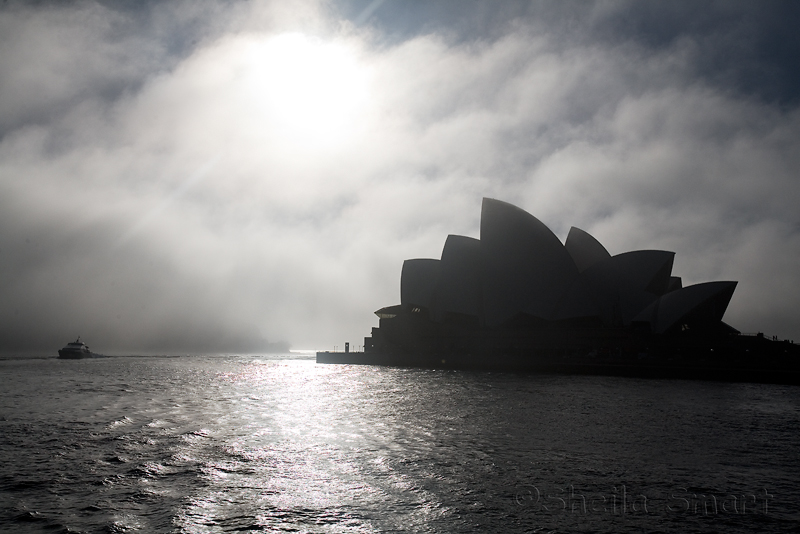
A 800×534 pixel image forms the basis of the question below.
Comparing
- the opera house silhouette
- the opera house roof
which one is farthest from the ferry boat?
the opera house roof

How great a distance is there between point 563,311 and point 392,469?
48.1m

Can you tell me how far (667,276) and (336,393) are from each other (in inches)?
1772

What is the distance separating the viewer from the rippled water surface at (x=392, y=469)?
6402 mm

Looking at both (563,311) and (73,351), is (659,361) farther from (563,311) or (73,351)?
Answer: (73,351)

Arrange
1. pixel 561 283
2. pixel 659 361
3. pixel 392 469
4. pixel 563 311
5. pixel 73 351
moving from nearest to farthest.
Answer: pixel 392 469
pixel 659 361
pixel 561 283
pixel 563 311
pixel 73 351

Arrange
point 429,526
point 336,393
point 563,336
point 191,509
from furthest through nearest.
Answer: point 563,336, point 336,393, point 191,509, point 429,526

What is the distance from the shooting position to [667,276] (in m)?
55.2

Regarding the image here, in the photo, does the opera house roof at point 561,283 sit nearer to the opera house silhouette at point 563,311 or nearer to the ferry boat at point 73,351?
the opera house silhouette at point 563,311

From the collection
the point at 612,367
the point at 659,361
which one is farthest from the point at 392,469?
the point at 659,361

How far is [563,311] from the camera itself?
53.9 metres

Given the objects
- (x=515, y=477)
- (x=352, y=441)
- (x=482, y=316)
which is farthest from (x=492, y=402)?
(x=482, y=316)

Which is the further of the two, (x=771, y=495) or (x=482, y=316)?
(x=482, y=316)

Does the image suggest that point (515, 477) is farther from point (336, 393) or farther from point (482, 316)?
point (482, 316)

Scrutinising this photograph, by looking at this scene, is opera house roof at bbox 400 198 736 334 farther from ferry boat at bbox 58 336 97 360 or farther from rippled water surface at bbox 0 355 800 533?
ferry boat at bbox 58 336 97 360
